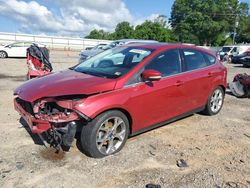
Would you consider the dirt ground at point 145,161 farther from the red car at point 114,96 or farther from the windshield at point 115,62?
the windshield at point 115,62

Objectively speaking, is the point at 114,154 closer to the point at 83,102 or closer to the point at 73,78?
Answer: the point at 83,102

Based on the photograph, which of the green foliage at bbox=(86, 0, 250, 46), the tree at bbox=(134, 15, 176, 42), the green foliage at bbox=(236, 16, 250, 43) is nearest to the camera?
the tree at bbox=(134, 15, 176, 42)

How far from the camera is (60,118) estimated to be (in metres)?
4.06

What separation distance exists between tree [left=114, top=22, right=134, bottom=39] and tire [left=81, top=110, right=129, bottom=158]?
61.9m

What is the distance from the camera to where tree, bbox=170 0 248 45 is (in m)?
67.9

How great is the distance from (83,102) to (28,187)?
1.24 metres

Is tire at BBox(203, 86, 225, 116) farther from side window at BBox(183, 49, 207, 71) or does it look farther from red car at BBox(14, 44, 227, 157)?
side window at BBox(183, 49, 207, 71)

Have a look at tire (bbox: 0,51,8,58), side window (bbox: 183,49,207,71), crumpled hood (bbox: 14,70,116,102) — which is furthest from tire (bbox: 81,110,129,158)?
tire (bbox: 0,51,8,58)

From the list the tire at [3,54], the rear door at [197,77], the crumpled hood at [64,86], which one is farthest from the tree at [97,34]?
the crumpled hood at [64,86]

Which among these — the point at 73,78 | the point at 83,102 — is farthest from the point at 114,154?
the point at 73,78

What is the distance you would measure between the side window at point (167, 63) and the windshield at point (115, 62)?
0.18m

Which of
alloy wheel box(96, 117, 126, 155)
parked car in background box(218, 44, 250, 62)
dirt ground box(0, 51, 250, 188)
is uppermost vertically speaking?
parked car in background box(218, 44, 250, 62)

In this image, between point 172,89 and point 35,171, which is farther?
point 172,89

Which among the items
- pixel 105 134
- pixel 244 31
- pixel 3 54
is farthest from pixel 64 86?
pixel 244 31
